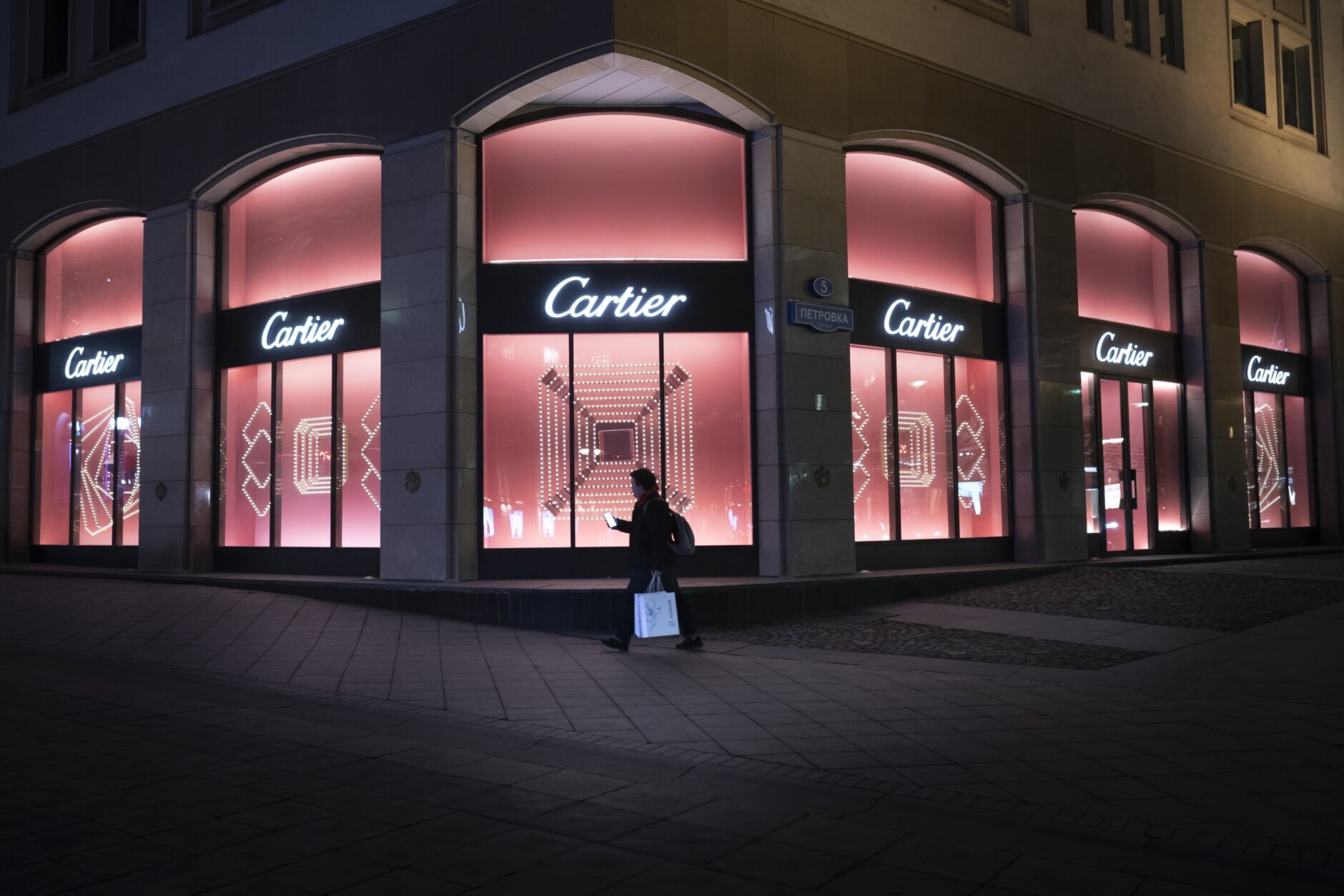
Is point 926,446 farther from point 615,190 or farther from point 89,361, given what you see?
point 89,361

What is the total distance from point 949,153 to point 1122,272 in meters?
5.79

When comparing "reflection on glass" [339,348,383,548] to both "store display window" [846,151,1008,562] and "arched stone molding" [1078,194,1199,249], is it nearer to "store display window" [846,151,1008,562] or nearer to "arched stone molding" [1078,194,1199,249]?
"store display window" [846,151,1008,562]

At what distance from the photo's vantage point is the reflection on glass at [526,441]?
1631cm

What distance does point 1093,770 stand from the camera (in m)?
6.72

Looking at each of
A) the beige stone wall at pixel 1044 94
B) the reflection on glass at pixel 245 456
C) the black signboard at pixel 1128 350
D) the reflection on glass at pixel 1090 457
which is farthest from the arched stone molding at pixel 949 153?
the reflection on glass at pixel 245 456

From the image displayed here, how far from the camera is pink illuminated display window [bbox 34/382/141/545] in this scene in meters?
20.7

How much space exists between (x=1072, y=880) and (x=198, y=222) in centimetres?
1844

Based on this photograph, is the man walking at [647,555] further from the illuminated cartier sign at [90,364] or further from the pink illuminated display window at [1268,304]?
the pink illuminated display window at [1268,304]

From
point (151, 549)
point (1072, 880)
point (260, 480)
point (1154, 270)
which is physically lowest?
point (1072, 880)

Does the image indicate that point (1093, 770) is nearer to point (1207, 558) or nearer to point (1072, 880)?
point (1072, 880)

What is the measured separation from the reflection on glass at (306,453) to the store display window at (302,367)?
0.08ft

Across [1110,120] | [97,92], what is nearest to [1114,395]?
[1110,120]

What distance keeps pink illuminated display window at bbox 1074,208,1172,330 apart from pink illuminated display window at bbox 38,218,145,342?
18.2 meters

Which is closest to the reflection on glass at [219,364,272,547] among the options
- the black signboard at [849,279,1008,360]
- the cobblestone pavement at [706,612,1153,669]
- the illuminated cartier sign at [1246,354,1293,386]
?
the cobblestone pavement at [706,612,1153,669]
